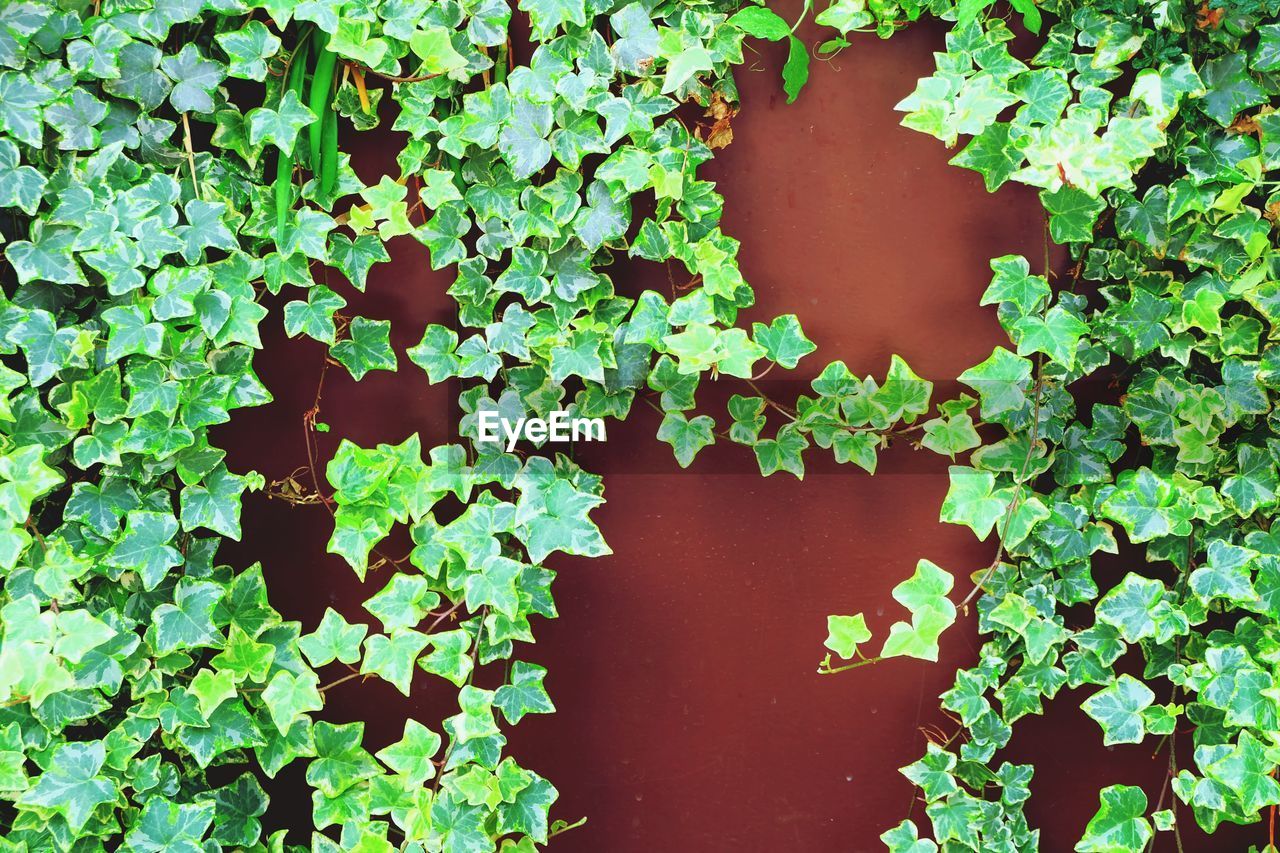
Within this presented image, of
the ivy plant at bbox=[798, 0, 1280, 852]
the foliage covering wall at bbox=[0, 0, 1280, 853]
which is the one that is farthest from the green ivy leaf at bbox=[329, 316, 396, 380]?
the ivy plant at bbox=[798, 0, 1280, 852]

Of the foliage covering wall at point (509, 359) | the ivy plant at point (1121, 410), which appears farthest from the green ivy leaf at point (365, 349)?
the ivy plant at point (1121, 410)

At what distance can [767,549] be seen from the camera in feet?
4.55

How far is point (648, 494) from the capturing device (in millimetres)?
→ 1381

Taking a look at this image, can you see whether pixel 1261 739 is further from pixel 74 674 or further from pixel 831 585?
pixel 74 674

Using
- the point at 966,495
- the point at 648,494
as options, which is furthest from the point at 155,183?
the point at 966,495

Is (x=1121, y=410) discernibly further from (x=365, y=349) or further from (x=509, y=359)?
(x=365, y=349)

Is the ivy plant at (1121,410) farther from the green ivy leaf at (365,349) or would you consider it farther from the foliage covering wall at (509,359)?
the green ivy leaf at (365,349)

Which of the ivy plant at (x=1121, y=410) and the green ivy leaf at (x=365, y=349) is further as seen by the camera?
the green ivy leaf at (x=365, y=349)

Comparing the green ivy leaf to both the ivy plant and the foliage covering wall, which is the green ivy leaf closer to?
the foliage covering wall

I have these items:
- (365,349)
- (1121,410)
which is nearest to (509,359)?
(365,349)

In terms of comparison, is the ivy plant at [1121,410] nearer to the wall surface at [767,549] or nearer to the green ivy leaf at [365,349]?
the wall surface at [767,549]

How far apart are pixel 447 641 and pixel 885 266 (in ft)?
2.73

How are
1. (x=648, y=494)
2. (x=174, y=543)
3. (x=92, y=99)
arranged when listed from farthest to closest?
(x=648, y=494) → (x=174, y=543) → (x=92, y=99)

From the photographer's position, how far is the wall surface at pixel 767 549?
133 centimetres
